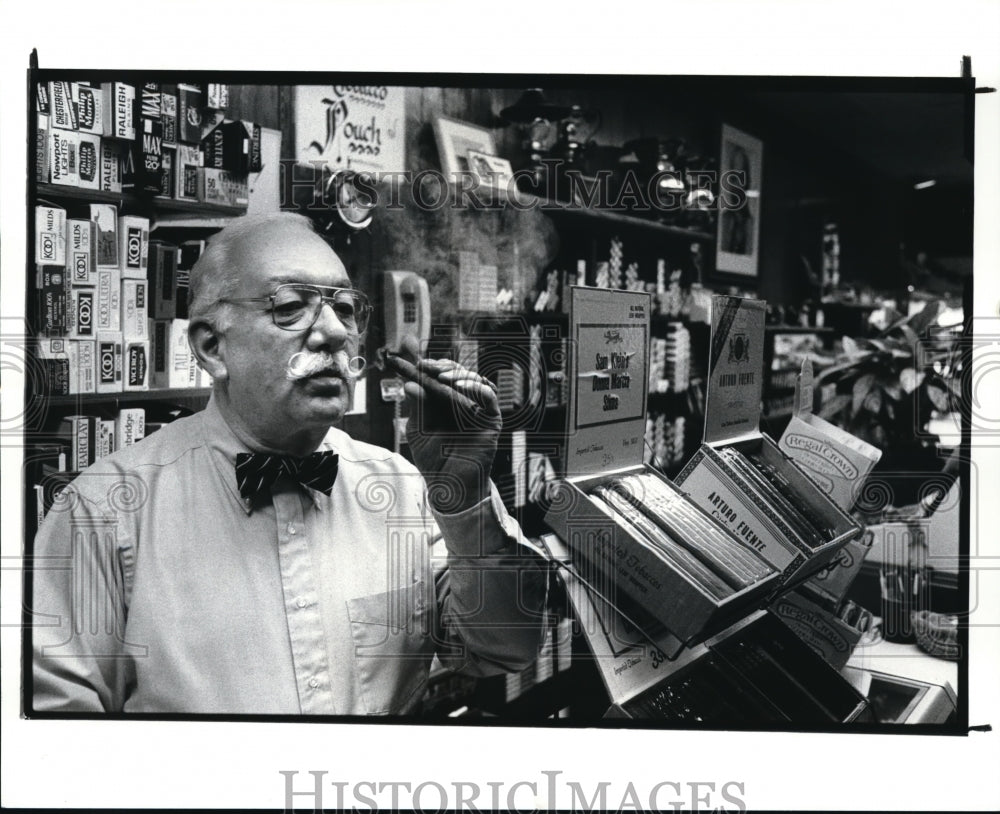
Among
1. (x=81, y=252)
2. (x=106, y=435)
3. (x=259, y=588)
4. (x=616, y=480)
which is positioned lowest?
(x=259, y=588)

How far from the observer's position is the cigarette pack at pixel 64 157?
2.18m

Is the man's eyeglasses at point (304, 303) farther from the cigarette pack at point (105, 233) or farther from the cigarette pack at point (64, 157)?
the cigarette pack at point (64, 157)

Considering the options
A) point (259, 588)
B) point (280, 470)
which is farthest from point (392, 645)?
point (280, 470)

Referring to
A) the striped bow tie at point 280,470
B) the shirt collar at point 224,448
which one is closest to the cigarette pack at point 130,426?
the shirt collar at point 224,448

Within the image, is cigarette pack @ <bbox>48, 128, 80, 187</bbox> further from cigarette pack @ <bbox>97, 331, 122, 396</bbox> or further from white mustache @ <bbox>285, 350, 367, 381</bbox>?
white mustache @ <bbox>285, 350, 367, 381</bbox>

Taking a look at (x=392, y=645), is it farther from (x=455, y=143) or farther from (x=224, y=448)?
(x=455, y=143)

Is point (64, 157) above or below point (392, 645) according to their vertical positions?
above

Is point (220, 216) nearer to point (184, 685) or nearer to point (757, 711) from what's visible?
point (184, 685)

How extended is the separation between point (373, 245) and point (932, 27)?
1.49 meters

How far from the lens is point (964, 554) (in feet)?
7.89

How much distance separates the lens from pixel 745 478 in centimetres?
232

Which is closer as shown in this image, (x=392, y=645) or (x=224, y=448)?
(x=224, y=448)

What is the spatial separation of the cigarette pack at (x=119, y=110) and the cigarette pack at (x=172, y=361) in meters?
0.47

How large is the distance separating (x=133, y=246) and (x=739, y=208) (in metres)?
1.49
